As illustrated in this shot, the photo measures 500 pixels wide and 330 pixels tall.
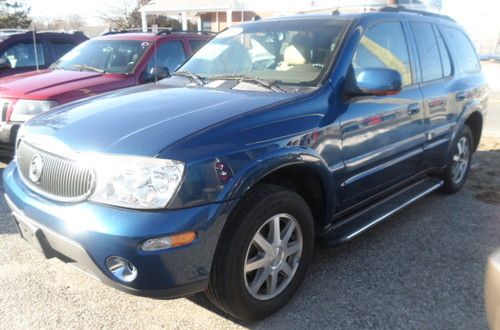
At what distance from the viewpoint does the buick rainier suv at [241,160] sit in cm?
233

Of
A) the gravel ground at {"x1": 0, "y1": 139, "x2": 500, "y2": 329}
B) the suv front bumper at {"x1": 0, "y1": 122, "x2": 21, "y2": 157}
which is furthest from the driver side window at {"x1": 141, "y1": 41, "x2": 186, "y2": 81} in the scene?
the gravel ground at {"x1": 0, "y1": 139, "x2": 500, "y2": 329}

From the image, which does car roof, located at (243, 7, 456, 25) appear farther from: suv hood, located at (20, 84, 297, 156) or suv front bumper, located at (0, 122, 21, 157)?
suv front bumper, located at (0, 122, 21, 157)

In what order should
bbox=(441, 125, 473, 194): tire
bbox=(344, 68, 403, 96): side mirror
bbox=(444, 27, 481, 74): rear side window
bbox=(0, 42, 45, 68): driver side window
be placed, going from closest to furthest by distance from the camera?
bbox=(344, 68, 403, 96): side mirror → bbox=(444, 27, 481, 74): rear side window → bbox=(441, 125, 473, 194): tire → bbox=(0, 42, 45, 68): driver side window

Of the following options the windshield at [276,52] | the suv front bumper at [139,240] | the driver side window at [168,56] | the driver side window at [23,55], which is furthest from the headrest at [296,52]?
the driver side window at [23,55]

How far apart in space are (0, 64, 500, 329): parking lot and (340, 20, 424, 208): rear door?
0.50 meters

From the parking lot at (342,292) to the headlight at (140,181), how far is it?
0.95 metres

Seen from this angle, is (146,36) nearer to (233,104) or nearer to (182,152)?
(233,104)

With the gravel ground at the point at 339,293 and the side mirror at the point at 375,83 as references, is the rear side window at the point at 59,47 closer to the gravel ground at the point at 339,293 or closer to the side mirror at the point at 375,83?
the gravel ground at the point at 339,293

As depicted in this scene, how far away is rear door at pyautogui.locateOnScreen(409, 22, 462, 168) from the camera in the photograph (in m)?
4.18

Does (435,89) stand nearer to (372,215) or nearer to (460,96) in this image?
(460,96)

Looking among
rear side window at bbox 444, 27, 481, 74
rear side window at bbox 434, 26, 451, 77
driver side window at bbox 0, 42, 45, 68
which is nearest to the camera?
rear side window at bbox 434, 26, 451, 77

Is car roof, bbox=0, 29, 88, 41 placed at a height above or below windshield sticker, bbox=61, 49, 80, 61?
above

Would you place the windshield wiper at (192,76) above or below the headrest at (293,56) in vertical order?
below

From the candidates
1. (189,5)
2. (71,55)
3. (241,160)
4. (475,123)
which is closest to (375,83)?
(241,160)
